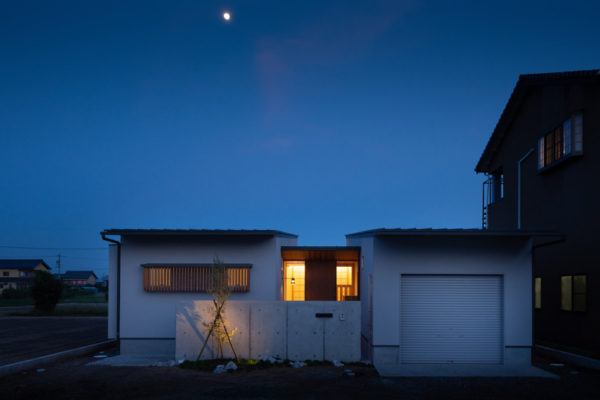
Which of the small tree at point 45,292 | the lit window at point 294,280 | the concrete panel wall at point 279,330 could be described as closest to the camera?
the concrete panel wall at point 279,330

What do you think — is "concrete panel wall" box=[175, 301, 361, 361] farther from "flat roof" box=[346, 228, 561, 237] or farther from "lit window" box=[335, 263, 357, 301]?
"lit window" box=[335, 263, 357, 301]

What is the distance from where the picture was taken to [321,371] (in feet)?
28.8

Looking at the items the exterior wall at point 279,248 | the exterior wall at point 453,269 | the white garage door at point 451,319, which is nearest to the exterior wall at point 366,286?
the exterior wall at point 453,269

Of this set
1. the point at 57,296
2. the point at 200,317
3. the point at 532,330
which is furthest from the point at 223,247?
the point at 57,296

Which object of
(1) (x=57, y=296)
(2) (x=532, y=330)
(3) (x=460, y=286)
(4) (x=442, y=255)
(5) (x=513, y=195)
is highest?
(5) (x=513, y=195)

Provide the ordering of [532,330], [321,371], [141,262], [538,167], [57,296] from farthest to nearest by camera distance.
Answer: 1. [57,296]
2. [538,167]
3. [141,262]
4. [532,330]
5. [321,371]

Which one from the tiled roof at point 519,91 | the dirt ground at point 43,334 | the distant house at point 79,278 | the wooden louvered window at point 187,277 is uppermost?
the tiled roof at point 519,91

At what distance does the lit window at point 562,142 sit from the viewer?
446 inches

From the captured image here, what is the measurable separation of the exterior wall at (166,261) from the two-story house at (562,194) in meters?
7.11

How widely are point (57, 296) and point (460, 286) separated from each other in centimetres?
2301

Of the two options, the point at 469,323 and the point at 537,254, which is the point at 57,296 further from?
the point at 537,254

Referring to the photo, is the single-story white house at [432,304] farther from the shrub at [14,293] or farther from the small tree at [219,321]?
the shrub at [14,293]

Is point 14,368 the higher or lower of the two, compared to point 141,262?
lower

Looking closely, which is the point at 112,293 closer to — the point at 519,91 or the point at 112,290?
the point at 112,290
